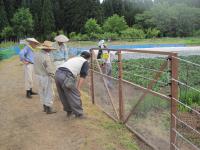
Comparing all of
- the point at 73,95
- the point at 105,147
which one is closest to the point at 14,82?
the point at 73,95

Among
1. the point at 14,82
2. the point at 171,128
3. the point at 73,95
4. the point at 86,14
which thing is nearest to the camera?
the point at 171,128

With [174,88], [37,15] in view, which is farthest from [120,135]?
[37,15]

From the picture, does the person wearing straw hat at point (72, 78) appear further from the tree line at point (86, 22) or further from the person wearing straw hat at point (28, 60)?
the tree line at point (86, 22)

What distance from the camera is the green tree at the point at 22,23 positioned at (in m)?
66.1

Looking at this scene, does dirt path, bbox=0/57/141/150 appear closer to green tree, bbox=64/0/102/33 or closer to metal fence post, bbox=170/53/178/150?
metal fence post, bbox=170/53/178/150

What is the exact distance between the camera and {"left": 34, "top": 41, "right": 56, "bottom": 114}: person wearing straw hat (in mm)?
8375

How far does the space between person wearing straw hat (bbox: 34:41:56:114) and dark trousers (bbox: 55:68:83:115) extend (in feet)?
2.64

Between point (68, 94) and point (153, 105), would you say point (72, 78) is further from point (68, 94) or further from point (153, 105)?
point (153, 105)

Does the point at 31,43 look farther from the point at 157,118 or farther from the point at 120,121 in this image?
the point at 157,118

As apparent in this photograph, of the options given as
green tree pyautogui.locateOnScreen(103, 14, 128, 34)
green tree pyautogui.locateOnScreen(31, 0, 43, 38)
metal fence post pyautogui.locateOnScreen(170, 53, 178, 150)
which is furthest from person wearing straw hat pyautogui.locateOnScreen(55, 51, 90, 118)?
green tree pyautogui.locateOnScreen(31, 0, 43, 38)

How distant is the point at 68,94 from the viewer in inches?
298

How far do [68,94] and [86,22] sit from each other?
58.6 meters

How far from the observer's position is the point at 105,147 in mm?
6312

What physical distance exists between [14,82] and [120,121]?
7.91 metres
